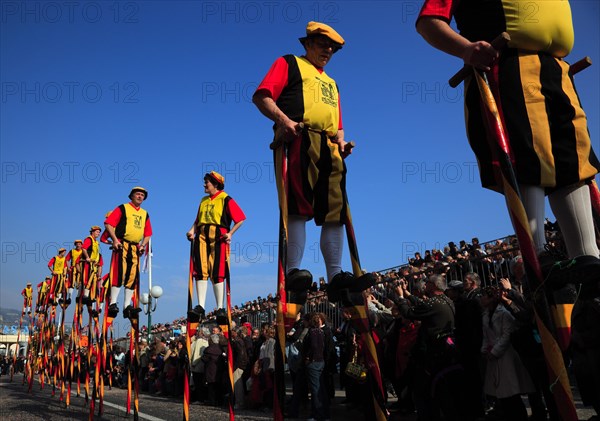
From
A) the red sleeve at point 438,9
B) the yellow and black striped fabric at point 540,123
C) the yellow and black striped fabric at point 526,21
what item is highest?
the red sleeve at point 438,9

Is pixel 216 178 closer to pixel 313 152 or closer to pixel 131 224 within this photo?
pixel 131 224

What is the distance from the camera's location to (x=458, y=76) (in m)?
2.81

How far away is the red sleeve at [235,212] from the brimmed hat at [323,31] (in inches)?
148

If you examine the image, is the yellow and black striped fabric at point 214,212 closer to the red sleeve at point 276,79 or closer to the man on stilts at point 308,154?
the man on stilts at point 308,154

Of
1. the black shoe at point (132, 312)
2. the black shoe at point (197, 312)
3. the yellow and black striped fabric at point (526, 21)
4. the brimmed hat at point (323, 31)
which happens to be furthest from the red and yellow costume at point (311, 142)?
the black shoe at point (132, 312)

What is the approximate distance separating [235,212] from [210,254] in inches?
31.3

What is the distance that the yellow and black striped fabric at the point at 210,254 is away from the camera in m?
7.21

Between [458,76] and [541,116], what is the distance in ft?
1.71

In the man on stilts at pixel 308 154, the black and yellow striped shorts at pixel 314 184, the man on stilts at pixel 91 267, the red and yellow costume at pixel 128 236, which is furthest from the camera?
the man on stilts at pixel 91 267

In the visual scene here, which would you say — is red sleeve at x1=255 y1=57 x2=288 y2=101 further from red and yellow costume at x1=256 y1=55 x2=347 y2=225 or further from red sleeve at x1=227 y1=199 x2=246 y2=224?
red sleeve at x1=227 y1=199 x2=246 y2=224

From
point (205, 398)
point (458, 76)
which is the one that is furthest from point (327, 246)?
point (205, 398)

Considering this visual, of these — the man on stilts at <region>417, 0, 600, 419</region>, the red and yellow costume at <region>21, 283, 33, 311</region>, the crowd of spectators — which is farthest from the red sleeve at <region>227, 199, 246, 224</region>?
the red and yellow costume at <region>21, 283, 33, 311</region>

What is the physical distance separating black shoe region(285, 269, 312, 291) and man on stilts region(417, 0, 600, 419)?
1.43m

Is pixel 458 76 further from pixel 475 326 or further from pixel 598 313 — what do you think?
pixel 475 326
